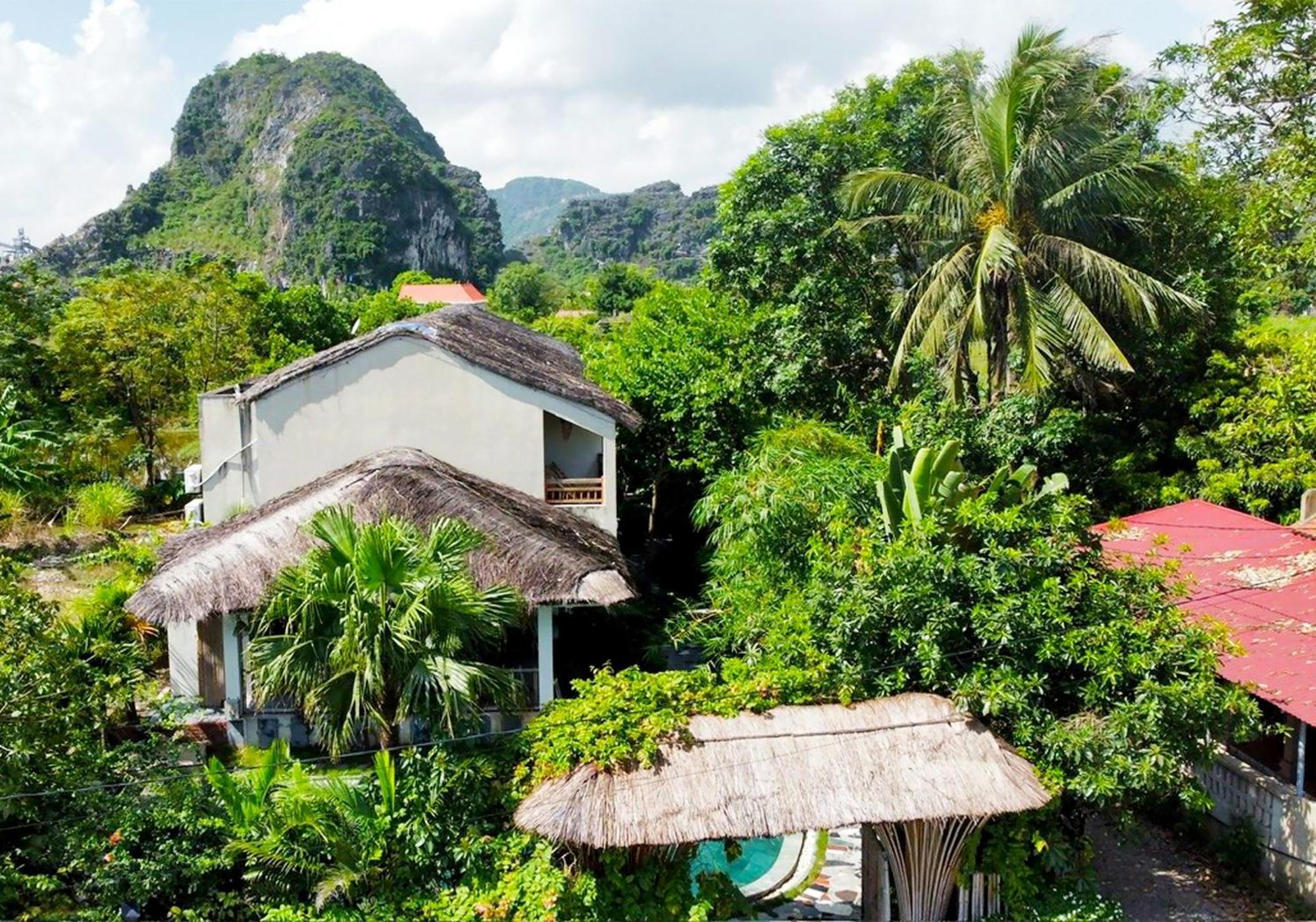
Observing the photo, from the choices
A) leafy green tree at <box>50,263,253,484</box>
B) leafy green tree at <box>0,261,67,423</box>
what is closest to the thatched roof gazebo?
leafy green tree at <box>0,261,67,423</box>

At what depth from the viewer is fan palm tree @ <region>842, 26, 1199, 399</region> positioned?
593 inches

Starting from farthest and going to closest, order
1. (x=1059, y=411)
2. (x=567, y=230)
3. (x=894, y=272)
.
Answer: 1. (x=567, y=230)
2. (x=894, y=272)
3. (x=1059, y=411)

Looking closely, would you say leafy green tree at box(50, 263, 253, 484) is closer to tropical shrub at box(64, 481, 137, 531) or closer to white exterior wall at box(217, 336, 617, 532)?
tropical shrub at box(64, 481, 137, 531)

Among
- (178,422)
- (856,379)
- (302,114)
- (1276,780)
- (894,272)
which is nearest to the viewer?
(1276,780)

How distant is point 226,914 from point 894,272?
16.7 meters

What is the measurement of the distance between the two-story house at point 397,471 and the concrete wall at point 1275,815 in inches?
266

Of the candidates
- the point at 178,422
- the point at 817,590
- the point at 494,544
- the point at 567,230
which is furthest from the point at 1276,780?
the point at 567,230

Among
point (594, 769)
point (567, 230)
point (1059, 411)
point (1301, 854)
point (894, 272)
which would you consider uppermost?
point (567, 230)

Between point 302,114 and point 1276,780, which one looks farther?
point 302,114

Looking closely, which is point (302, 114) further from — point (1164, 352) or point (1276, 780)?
point (1276, 780)

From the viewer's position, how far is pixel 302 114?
10606 centimetres

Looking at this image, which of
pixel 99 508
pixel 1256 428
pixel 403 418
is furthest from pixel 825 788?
pixel 99 508

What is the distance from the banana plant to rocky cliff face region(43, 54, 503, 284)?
86527mm

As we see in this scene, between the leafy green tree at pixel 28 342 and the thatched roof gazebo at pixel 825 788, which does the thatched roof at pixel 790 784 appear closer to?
the thatched roof gazebo at pixel 825 788
